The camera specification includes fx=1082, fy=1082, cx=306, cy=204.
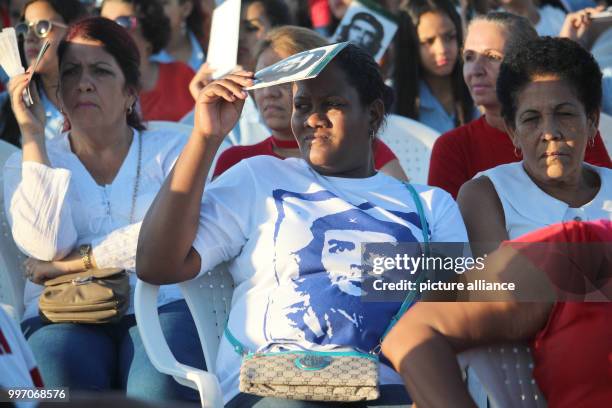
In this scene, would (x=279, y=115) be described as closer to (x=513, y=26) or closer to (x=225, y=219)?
(x=513, y=26)

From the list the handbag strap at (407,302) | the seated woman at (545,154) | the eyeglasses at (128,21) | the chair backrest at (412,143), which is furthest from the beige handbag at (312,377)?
the eyeglasses at (128,21)

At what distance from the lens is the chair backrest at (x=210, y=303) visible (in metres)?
3.43

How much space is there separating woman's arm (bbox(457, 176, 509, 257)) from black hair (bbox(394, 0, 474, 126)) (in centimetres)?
214

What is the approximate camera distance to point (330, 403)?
2.92m

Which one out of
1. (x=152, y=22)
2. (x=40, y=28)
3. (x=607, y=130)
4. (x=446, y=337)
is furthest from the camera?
(x=152, y=22)

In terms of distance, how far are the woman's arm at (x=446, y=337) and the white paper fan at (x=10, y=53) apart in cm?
230

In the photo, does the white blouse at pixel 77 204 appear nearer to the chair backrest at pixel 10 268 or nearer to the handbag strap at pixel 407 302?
the chair backrest at pixel 10 268

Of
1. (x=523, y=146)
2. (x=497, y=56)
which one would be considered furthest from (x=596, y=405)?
(x=497, y=56)

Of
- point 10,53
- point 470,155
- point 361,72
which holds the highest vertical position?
point 10,53

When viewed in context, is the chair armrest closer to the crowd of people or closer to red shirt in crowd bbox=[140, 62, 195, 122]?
the crowd of people

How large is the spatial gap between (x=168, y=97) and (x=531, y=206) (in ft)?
10.1

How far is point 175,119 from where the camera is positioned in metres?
6.23

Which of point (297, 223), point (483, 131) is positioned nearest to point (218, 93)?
point (297, 223)

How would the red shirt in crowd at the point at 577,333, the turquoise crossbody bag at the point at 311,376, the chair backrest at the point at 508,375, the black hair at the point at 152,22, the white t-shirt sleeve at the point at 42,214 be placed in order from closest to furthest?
the red shirt in crowd at the point at 577,333
the chair backrest at the point at 508,375
the turquoise crossbody bag at the point at 311,376
the white t-shirt sleeve at the point at 42,214
the black hair at the point at 152,22
